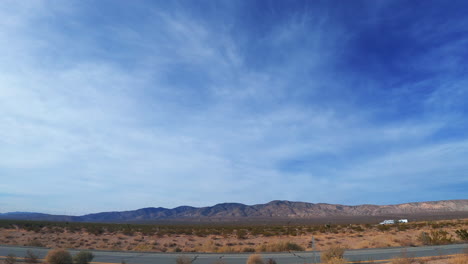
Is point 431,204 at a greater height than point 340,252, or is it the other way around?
point 431,204

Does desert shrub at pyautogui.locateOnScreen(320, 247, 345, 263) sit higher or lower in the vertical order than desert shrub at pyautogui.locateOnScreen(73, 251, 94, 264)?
higher

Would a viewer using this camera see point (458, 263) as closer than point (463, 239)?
Yes

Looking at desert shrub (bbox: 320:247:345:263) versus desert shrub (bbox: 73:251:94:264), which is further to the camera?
desert shrub (bbox: 320:247:345:263)

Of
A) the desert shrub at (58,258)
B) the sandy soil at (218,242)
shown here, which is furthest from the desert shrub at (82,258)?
the sandy soil at (218,242)

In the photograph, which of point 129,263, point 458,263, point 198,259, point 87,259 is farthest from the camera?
point 198,259

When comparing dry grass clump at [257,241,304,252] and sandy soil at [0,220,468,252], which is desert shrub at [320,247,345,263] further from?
dry grass clump at [257,241,304,252]

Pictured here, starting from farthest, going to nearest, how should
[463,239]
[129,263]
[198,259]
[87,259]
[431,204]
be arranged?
1. [431,204]
2. [463,239]
3. [198,259]
4. [129,263]
5. [87,259]

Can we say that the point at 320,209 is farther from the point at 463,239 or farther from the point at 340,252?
the point at 340,252

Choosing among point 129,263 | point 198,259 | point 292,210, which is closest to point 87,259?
point 129,263

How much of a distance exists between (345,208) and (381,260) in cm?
20368

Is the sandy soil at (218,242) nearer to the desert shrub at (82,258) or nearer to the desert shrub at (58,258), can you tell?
the desert shrub at (82,258)

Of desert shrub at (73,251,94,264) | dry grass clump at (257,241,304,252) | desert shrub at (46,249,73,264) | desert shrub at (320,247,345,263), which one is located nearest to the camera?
desert shrub at (46,249,73,264)

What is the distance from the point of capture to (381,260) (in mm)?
14078

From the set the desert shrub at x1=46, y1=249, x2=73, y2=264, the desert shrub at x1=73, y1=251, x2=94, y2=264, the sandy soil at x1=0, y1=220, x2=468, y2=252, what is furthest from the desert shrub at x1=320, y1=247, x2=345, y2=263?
the desert shrub at x1=46, y1=249, x2=73, y2=264
